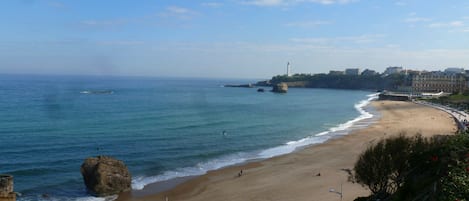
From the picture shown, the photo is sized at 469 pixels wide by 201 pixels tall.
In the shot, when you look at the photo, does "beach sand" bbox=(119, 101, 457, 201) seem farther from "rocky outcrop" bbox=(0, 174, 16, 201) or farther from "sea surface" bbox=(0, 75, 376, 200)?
"rocky outcrop" bbox=(0, 174, 16, 201)

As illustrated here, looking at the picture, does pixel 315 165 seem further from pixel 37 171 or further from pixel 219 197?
pixel 37 171

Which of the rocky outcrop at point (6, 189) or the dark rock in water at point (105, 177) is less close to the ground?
the rocky outcrop at point (6, 189)

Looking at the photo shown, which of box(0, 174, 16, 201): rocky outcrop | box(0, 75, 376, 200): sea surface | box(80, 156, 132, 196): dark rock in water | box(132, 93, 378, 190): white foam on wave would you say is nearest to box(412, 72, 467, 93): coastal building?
box(0, 75, 376, 200): sea surface

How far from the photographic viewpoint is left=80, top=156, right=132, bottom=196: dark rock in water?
91.8ft

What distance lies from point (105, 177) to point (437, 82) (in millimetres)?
161879

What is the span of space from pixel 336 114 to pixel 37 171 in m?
61.3

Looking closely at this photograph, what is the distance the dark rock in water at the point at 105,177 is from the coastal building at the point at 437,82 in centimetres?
15387

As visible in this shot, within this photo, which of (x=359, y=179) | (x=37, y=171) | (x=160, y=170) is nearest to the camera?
(x=359, y=179)

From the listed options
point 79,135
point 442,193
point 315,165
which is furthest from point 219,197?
point 79,135

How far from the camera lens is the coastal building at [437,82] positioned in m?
162

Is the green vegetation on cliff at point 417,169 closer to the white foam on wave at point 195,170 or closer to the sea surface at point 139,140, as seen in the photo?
the white foam on wave at point 195,170

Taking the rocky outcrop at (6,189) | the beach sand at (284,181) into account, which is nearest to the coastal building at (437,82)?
Answer: the beach sand at (284,181)

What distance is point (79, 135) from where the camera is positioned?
4878 cm

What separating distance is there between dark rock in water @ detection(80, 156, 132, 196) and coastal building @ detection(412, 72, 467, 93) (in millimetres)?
153867
